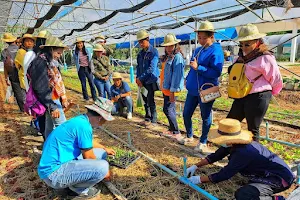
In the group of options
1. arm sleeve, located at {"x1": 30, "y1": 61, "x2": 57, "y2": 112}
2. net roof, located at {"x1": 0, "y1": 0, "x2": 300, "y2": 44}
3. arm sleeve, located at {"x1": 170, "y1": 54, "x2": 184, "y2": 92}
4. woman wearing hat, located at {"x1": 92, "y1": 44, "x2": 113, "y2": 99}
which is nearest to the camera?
arm sleeve, located at {"x1": 30, "y1": 61, "x2": 57, "y2": 112}

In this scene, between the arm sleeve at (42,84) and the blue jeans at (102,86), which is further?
the blue jeans at (102,86)

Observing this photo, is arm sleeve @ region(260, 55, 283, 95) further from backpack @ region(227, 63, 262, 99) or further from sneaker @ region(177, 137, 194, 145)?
sneaker @ region(177, 137, 194, 145)

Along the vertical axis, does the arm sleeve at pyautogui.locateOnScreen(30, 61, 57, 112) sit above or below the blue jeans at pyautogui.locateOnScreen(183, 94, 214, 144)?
above

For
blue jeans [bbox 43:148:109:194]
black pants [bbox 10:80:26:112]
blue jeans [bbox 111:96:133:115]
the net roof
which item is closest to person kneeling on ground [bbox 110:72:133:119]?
blue jeans [bbox 111:96:133:115]

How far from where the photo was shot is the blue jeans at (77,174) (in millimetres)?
2330

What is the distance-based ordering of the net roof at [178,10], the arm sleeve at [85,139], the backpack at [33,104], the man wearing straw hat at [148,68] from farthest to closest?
the net roof at [178,10] → the man wearing straw hat at [148,68] → the backpack at [33,104] → the arm sleeve at [85,139]

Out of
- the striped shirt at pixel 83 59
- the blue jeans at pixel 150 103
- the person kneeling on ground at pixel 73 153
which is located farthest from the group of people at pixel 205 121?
the striped shirt at pixel 83 59

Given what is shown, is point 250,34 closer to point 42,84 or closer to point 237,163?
point 237,163

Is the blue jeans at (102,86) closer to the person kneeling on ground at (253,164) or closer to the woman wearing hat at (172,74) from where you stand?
the woman wearing hat at (172,74)

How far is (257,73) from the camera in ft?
8.77

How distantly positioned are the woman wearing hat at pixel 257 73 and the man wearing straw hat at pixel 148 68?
1800mm

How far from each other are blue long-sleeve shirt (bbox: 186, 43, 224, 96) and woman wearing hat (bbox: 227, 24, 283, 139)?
37 cm

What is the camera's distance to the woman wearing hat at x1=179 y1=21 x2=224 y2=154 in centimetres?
311

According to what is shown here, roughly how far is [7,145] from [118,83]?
7.41 ft
